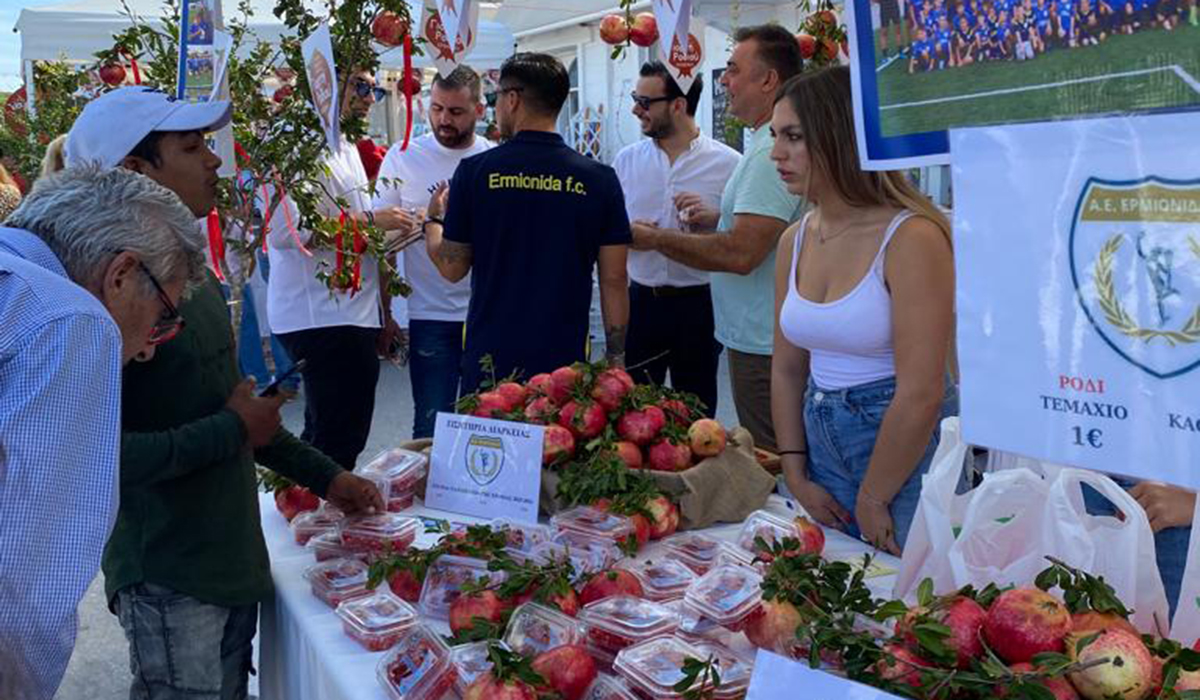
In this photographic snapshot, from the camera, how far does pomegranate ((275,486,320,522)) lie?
2.14 m

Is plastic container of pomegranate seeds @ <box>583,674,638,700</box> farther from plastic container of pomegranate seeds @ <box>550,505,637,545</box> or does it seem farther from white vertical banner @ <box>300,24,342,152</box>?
white vertical banner @ <box>300,24,342,152</box>

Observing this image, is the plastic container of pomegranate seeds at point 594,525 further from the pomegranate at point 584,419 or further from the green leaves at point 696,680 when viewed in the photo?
the green leaves at point 696,680

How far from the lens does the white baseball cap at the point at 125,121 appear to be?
1.96 meters

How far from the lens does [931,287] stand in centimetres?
199

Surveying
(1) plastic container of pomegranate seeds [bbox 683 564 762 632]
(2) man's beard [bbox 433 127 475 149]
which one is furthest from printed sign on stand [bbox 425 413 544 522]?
(2) man's beard [bbox 433 127 475 149]

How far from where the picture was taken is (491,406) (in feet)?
7.19

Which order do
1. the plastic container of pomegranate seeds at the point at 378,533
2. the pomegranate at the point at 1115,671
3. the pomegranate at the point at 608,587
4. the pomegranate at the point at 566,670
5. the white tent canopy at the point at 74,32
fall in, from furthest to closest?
the white tent canopy at the point at 74,32 → the plastic container of pomegranate seeds at the point at 378,533 → the pomegranate at the point at 608,587 → the pomegranate at the point at 566,670 → the pomegranate at the point at 1115,671

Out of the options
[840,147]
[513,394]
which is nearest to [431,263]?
[513,394]

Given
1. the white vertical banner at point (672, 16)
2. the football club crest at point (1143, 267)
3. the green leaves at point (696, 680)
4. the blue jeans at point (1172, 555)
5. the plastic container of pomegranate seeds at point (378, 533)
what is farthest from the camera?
the white vertical banner at point (672, 16)

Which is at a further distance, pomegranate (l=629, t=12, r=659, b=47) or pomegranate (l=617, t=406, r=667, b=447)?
pomegranate (l=629, t=12, r=659, b=47)

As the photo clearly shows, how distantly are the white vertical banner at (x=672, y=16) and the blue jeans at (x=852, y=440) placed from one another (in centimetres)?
119

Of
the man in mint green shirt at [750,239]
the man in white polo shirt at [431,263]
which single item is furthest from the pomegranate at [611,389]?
the man in white polo shirt at [431,263]

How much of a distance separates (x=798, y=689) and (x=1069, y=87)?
0.64 metres

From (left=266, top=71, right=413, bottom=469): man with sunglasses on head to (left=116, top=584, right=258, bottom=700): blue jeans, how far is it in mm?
Result: 1978
